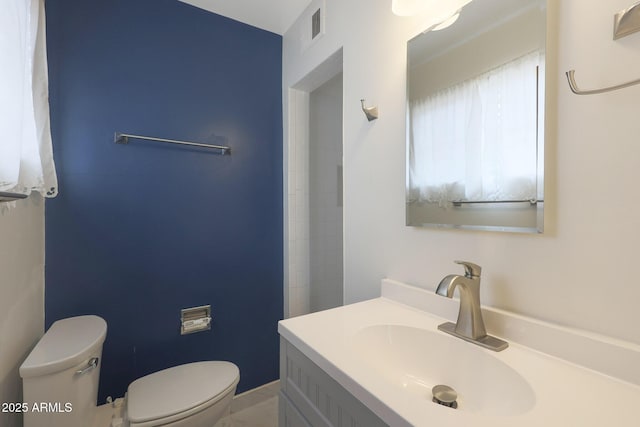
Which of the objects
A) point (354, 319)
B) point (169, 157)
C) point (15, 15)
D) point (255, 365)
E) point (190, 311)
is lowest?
point (255, 365)

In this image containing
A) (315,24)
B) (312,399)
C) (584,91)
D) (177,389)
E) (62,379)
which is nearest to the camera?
(584,91)

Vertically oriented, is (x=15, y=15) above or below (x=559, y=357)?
above

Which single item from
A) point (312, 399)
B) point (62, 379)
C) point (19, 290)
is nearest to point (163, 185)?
point (19, 290)

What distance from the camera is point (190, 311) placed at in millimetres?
1706

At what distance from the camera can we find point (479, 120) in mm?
848

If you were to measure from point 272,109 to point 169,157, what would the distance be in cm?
73

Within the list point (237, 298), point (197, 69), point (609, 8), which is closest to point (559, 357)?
point (609, 8)

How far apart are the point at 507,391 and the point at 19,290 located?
1610mm

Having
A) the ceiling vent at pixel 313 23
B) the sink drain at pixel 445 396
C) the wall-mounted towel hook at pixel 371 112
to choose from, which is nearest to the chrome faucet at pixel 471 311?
the sink drain at pixel 445 396

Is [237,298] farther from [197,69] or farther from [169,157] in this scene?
[197,69]

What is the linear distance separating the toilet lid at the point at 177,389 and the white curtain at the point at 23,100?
910 millimetres

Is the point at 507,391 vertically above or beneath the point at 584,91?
beneath

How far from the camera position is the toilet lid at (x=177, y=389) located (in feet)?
3.77

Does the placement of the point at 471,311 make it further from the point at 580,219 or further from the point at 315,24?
the point at 315,24
